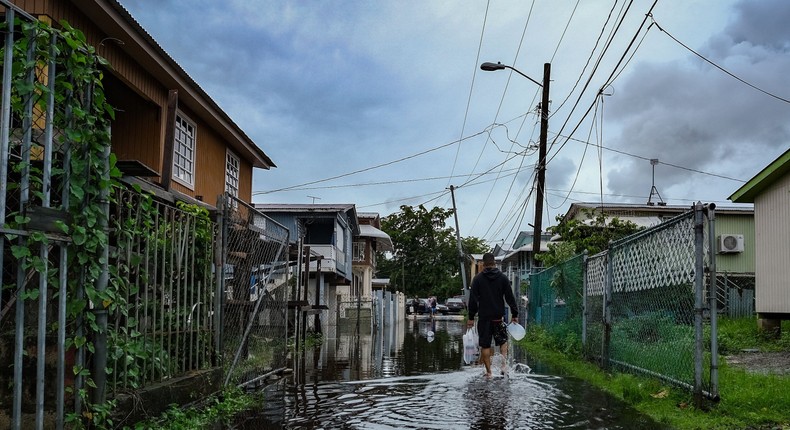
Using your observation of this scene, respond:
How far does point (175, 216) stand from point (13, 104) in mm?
2496

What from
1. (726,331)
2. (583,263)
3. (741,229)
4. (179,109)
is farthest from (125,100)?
(741,229)

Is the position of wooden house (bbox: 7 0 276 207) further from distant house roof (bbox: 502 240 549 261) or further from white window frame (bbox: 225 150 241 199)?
distant house roof (bbox: 502 240 549 261)

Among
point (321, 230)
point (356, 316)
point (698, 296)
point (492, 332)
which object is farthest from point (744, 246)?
point (698, 296)

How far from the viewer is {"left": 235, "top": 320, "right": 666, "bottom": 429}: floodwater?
6.99 metres

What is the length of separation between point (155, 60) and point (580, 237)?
15.2 metres

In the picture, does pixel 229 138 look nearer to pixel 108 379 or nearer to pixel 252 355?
pixel 252 355

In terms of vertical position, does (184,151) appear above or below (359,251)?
above

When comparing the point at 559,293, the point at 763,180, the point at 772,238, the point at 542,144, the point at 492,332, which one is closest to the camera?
the point at 492,332

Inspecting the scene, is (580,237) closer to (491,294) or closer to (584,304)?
→ (584,304)

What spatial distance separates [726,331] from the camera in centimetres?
1773

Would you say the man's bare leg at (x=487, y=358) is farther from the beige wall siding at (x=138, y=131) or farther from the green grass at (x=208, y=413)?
the beige wall siding at (x=138, y=131)

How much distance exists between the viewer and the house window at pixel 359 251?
51062 millimetres

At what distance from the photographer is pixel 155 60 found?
534 inches

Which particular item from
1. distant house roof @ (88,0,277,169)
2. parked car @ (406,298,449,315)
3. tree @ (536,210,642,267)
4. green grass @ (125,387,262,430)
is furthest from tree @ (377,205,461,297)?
green grass @ (125,387,262,430)
